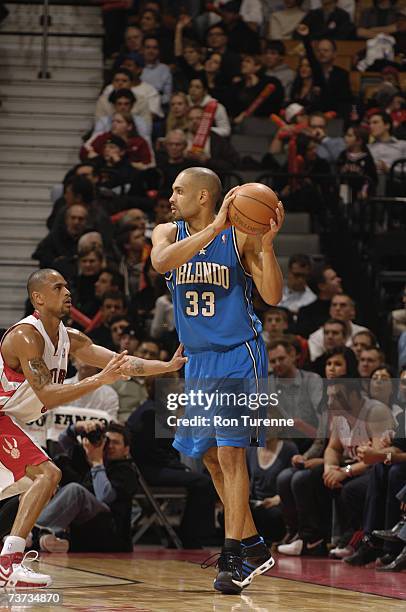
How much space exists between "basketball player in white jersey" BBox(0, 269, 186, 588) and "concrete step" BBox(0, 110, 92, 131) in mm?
8645

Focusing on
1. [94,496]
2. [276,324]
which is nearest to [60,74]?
[276,324]

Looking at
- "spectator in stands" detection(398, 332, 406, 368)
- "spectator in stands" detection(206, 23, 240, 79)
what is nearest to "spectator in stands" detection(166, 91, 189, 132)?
"spectator in stands" detection(206, 23, 240, 79)

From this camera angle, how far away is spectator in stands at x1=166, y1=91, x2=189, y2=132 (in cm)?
1352

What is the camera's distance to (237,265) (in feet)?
20.7

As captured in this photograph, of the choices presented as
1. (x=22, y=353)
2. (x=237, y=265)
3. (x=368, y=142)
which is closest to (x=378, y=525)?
(x=237, y=265)

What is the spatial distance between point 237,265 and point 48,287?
992mm

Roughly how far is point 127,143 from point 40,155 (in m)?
1.74

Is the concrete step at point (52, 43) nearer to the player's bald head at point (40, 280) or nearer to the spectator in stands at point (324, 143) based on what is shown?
the spectator in stands at point (324, 143)

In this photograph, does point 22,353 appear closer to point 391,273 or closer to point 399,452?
point 399,452

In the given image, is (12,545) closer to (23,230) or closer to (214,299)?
(214,299)

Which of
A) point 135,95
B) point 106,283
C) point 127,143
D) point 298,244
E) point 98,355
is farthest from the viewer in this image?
point 135,95

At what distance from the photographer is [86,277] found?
11258 mm

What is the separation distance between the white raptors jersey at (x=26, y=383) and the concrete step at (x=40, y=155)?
841cm

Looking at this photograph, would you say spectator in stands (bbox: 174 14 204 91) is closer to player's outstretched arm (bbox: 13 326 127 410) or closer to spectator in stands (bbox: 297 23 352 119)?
spectator in stands (bbox: 297 23 352 119)
